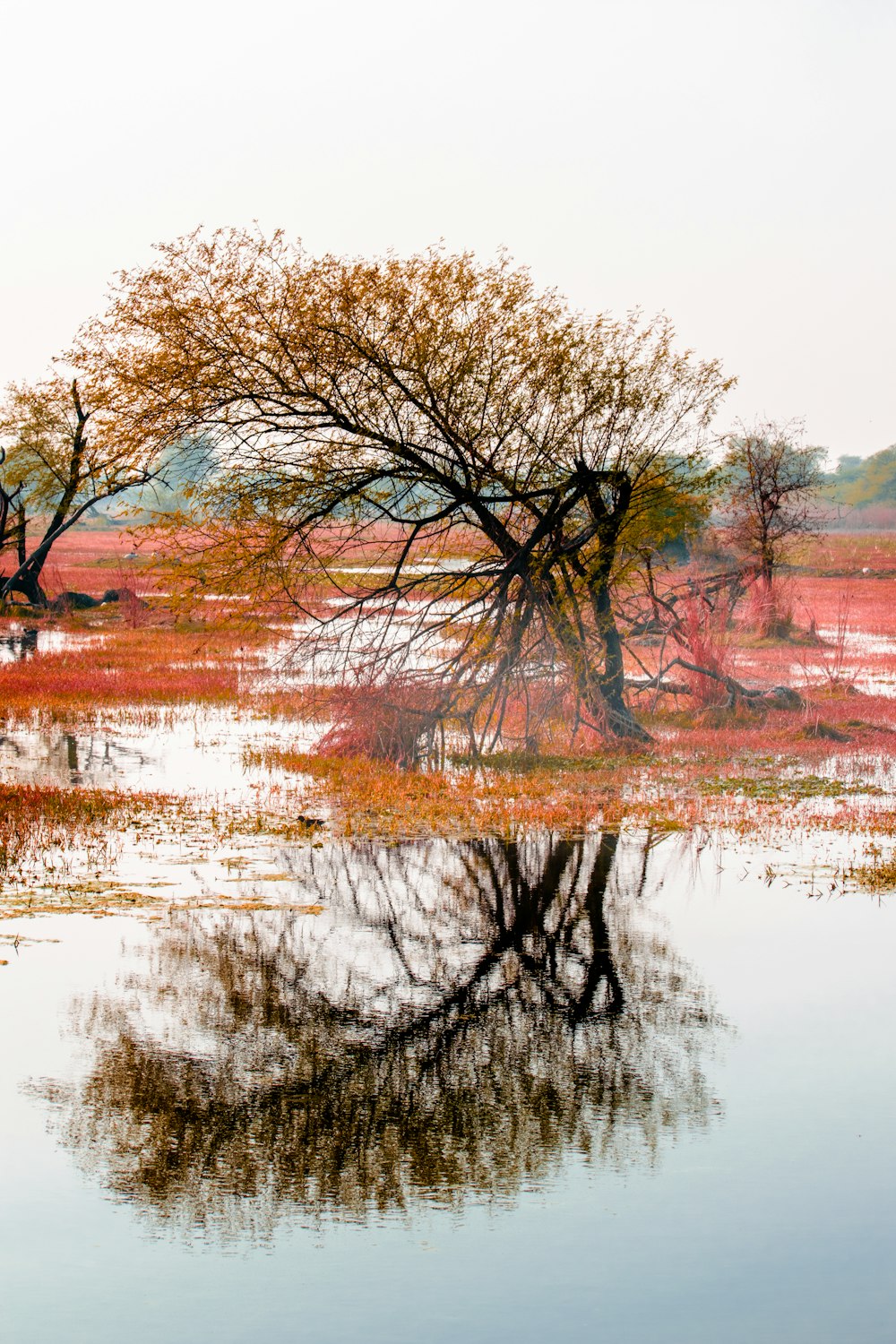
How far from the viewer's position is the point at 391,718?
788 inches

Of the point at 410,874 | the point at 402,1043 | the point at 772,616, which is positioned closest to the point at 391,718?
the point at 410,874

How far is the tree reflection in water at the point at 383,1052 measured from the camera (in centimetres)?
761

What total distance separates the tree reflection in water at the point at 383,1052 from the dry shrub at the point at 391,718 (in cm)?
662

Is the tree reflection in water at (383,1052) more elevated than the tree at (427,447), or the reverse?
the tree at (427,447)

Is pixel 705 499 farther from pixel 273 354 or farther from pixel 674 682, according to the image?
pixel 273 354

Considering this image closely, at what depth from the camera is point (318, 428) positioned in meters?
20.0

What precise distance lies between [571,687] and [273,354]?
6235 mm

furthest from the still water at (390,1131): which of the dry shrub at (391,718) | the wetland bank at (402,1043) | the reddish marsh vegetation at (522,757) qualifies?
the dry shrub at (391,718)

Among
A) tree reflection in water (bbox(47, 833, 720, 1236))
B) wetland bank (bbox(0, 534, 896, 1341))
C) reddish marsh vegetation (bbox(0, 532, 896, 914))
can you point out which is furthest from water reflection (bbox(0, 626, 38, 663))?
tree reflection in water (bbox(47, 833, 720, 1236))

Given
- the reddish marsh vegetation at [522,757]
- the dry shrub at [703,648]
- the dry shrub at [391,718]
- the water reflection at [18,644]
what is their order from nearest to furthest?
the reddish marsh vegetation at [522,757], the dry shrub at [391,718], the dry shrub at [703,648], the water reflection at [18,644]

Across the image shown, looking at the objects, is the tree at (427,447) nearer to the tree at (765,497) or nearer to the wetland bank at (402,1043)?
the wetland bank at (402,1043)

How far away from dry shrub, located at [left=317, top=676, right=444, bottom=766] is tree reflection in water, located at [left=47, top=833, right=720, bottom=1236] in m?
6.62

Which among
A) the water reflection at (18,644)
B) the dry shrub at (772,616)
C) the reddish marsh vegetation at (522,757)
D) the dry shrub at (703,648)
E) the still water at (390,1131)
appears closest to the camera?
the still water at (390,1131)

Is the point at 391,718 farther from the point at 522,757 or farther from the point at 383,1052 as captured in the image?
the point at 383,1052
